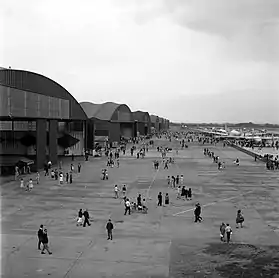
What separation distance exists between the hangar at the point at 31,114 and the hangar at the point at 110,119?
1391 inches

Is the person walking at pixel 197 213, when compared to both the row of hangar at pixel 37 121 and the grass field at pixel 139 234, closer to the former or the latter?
the grass field at pixel 139 234

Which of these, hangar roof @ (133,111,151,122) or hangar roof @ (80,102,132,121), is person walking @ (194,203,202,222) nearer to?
hangar roof @ (80,102,132,121)

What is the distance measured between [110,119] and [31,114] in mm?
58162

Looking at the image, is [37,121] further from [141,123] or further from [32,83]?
[141,123]

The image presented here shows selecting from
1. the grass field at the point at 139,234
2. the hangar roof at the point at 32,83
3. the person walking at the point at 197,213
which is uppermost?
the hangar roof at the point at 32,83

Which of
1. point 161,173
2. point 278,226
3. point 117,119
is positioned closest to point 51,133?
point 161,173

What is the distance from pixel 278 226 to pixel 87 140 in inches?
1914

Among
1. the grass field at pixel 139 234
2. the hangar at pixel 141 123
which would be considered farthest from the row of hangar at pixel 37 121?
the hangar at pixel 141 123

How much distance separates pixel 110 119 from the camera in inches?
3957

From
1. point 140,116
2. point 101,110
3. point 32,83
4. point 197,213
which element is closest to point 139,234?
point 197,213

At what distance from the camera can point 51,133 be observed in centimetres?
5019

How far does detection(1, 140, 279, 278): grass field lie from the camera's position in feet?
49.2

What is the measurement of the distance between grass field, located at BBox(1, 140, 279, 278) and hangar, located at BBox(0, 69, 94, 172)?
8191 mm

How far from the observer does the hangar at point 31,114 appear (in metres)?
39.3
